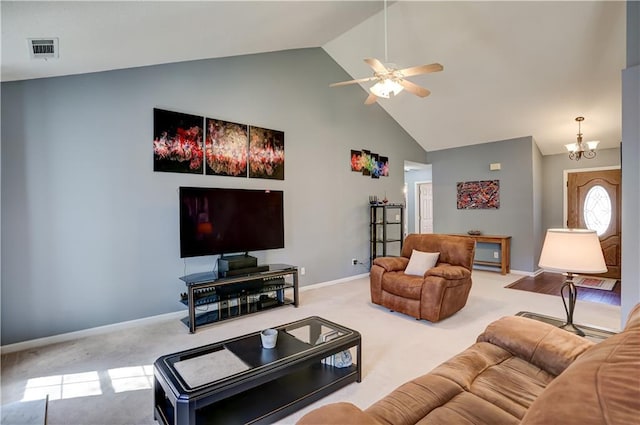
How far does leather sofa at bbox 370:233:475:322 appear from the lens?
10.8 ft

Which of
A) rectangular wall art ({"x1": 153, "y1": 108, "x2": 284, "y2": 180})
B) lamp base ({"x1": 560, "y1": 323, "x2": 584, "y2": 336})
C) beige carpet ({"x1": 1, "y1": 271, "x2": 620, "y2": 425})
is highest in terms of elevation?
rectangular wall art ({"x1": 153, "y1": 108, "x2": 284, "y2": 180})

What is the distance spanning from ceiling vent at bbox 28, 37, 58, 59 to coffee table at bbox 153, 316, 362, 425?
8.01 ft

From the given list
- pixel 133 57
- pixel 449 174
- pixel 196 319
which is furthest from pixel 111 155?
pixel 449 174

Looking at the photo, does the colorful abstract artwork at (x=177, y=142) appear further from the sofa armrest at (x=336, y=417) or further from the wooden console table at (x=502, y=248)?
the wooden console table at (x=502, y=248)

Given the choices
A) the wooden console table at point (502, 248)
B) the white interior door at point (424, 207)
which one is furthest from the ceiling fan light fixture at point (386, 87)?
the white interior door at point (424, 207)

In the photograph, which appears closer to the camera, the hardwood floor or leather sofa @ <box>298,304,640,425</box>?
leather sofa @ <box>298,304,640,425</box>

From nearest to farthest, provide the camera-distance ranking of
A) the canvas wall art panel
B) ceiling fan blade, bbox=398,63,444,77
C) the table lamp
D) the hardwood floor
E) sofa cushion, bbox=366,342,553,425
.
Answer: sofa cushion, bbox=366,342,553,425, the table lamp, ceiling fan blade, bbox=398,63,444,77, the hardwood floor, the canvas wall art panel

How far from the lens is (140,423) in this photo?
1.85 m

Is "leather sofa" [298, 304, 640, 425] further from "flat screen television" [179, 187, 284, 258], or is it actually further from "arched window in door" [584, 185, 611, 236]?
"arched window in door" [584, 185, 611, 236]

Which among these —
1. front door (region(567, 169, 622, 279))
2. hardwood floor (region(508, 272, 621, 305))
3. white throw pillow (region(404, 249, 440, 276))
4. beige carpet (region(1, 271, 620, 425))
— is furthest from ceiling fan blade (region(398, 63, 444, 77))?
front door (region(567, 169, 622, 279))

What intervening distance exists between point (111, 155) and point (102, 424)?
2.46 m

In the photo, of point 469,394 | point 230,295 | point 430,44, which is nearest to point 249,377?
point 469,394

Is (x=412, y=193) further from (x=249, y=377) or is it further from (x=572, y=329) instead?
(x=249, y=377)

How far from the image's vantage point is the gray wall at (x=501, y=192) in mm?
5832
